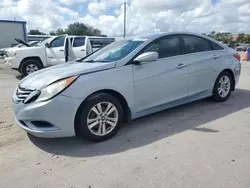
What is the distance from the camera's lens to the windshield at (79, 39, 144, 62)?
395 cm

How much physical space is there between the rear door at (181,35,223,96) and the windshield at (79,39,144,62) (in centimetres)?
106

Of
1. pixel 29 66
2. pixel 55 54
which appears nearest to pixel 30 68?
pixel 29 66

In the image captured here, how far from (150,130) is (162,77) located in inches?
35.4

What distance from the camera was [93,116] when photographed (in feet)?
11.2

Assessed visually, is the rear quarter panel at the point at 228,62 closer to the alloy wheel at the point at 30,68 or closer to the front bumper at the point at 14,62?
the alloy wheel at the point at 30,68

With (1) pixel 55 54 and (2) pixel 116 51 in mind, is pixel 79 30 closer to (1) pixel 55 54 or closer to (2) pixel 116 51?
(1) pixel 55 54

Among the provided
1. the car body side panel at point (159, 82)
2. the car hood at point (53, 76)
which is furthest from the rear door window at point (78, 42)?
the car hood at point (53, 76)

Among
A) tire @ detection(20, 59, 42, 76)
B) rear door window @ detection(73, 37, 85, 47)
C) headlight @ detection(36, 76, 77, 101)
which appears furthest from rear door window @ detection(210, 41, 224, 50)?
tire @ detection(20, 59, 42, 76)

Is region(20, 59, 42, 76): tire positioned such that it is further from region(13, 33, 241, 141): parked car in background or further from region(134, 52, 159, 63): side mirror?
region(134, 52, 159, 63): side mirror

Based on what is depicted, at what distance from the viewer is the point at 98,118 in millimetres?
3426

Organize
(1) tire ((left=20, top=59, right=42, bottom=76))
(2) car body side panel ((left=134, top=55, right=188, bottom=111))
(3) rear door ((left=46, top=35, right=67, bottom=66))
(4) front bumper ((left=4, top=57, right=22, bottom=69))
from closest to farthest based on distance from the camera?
(2) car body side panel ((left=134, top=55, right=188, bottom=111)) → (4) front bumper ((left=4, top=57, right=22, bottom=69)) → (1) tire ((left=20, top=59, right=42, bottom=76)) → (3) rear door ((left=46, top=35, right=67, bottom=66))

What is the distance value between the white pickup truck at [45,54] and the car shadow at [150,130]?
5.47 metres

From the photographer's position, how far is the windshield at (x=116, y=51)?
13.0 ft

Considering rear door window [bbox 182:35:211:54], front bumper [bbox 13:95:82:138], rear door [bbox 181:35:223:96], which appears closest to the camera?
front bumper [bbox 13:95:82:138]
